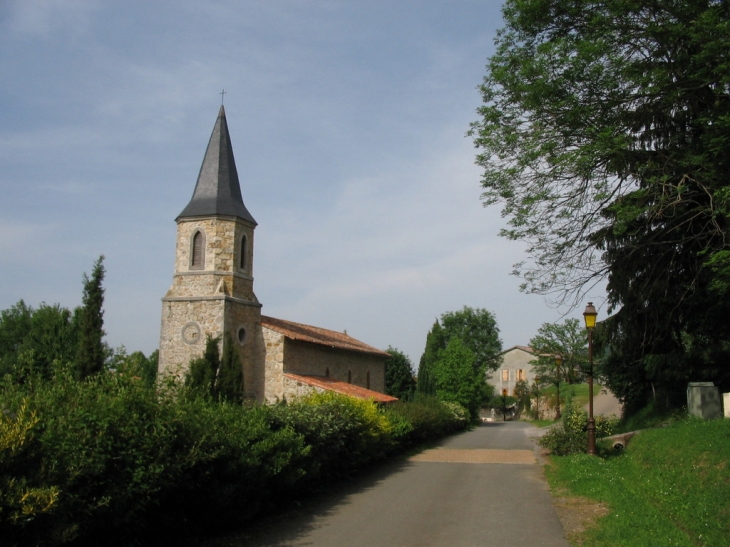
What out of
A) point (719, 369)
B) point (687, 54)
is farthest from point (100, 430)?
point (719, 369)

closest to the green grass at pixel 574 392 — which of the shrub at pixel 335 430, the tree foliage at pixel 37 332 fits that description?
the shrub at pixel 335 430

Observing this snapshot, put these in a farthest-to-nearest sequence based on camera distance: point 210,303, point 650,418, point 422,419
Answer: point 210,303, point 422,419, point 650,418

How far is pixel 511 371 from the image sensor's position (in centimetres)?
7562

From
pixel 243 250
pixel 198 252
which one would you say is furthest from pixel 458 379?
pixel 198 252

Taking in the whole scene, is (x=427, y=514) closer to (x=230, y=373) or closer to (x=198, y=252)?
(x=230, y=373)

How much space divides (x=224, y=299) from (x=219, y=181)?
19.0 ft

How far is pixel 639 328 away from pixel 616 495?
8.80 metres

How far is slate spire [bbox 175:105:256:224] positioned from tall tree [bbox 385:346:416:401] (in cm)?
3126

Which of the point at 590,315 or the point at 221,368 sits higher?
the point at 590,315

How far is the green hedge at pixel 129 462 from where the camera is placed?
530cm

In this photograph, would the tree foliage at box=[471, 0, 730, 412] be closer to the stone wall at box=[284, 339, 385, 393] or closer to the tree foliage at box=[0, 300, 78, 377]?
the stone wall at box=[284, 339, 385, 393]

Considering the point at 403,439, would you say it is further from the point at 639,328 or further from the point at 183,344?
the point at 183,344

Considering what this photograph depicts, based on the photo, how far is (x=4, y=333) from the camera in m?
48.3

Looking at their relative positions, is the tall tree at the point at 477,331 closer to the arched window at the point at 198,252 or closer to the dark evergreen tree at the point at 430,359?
the dark evergreen tree at the point at 430,359
